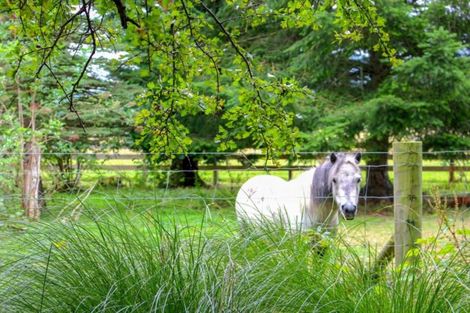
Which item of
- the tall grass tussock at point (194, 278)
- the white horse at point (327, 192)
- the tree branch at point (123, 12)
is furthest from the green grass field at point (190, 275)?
the white horse at point (327, 192)

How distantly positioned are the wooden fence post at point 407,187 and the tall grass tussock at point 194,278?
1.48 meters

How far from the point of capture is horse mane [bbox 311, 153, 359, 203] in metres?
4.74

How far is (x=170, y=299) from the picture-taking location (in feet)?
6.98

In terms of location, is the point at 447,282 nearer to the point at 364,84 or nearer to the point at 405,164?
the point at 405,164

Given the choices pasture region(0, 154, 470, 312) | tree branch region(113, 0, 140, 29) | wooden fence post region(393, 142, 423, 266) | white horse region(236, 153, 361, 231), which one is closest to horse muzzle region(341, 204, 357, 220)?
white horse region(236, 153, 361, 231)

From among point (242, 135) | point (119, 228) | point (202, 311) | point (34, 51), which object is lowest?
point (202, 311)

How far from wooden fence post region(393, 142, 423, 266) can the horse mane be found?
2.24ft

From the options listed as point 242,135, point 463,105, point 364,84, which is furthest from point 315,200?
point 364,84

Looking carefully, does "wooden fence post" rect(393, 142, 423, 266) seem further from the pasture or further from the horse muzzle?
the pasture

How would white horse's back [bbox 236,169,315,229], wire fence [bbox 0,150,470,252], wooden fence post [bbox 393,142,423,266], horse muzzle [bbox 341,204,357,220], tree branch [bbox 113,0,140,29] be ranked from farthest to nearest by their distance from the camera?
white horse's back [bbox 236,169,315,229] < horse muzzle [bbox 341,204,357,220] < wooden fence post [bbox 393,142,423,266] < wire fence [bbox 0,150,470,252] < tree branch [bbox 113,0,140,29]

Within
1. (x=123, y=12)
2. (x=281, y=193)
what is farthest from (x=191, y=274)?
(x=281, y=193)

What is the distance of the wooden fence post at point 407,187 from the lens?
3.95 metres

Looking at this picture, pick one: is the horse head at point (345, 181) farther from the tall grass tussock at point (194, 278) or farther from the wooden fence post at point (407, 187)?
the tall grass tussock at point (194, 278)

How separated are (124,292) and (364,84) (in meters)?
11.6
